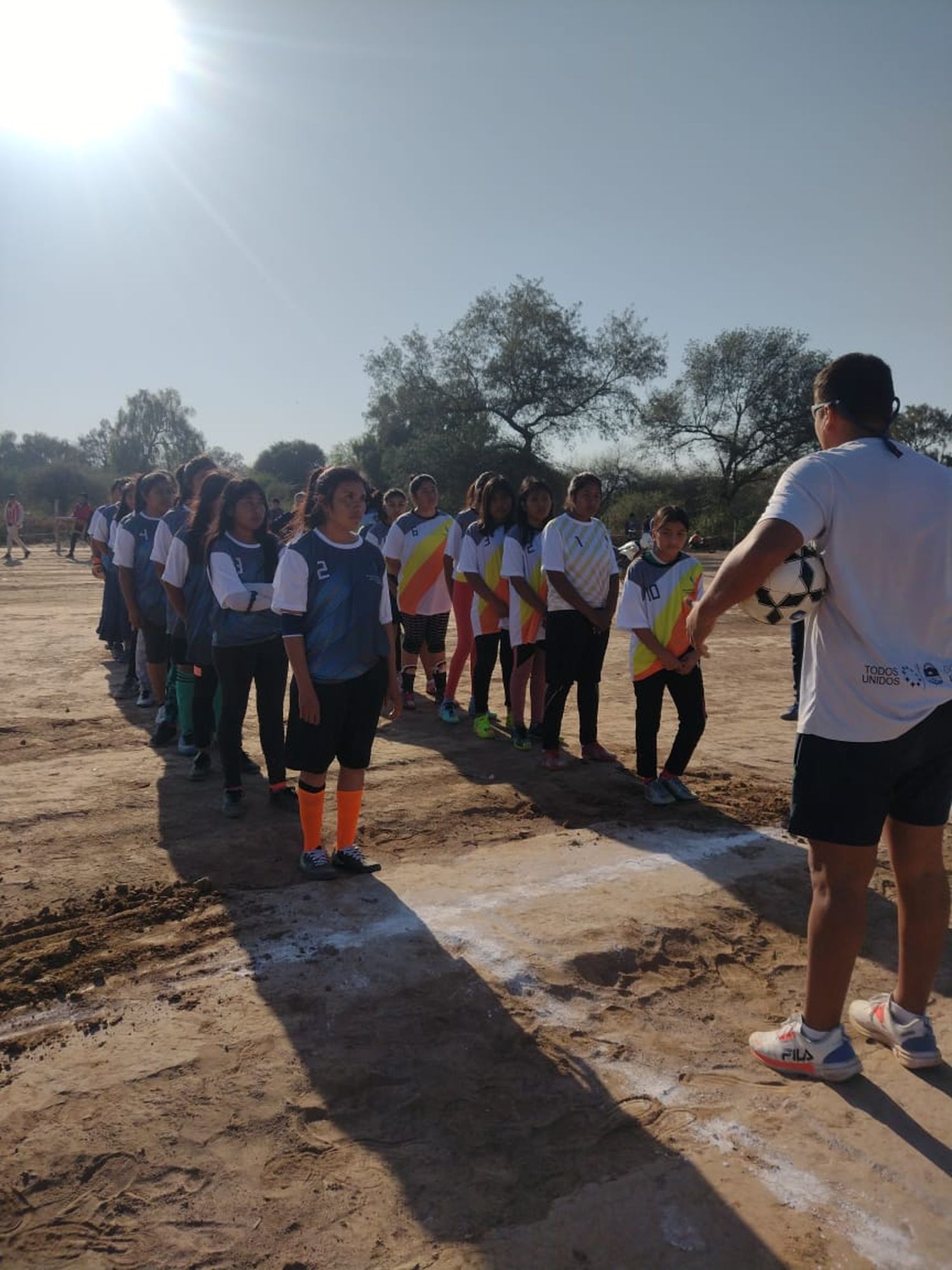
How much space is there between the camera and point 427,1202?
2.22 meters

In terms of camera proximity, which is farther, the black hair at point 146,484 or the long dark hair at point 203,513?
the black hair at point 146,484

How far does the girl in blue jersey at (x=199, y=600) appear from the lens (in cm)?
550

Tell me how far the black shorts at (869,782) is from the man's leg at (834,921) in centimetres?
6

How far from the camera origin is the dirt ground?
215 centimetres

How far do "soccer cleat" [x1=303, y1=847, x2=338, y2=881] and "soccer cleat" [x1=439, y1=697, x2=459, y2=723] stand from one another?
314 centimetres

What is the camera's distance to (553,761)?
19.9 ft

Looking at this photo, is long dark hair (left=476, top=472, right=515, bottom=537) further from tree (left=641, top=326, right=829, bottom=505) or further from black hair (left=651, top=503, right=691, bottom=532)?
tree (left=641, top=326, right=829, bottom=505)

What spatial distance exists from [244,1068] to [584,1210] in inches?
45.1

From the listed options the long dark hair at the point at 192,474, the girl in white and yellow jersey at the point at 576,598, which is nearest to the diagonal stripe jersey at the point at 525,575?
the girl in white and yellow jersey at the point at 576,598

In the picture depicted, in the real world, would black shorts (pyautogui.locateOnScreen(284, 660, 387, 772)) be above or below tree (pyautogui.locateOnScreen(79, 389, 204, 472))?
below

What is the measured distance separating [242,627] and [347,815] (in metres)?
1.40

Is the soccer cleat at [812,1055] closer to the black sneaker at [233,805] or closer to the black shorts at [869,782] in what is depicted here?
the black shorts at [869,782]

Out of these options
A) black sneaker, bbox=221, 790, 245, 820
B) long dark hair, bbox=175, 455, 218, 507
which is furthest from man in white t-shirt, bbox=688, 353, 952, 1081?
long dark hair, bbox=175, 455, 218, 507

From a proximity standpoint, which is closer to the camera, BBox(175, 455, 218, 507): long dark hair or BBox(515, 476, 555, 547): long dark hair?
BBox(175, 455, 218, 507): long dark hair
